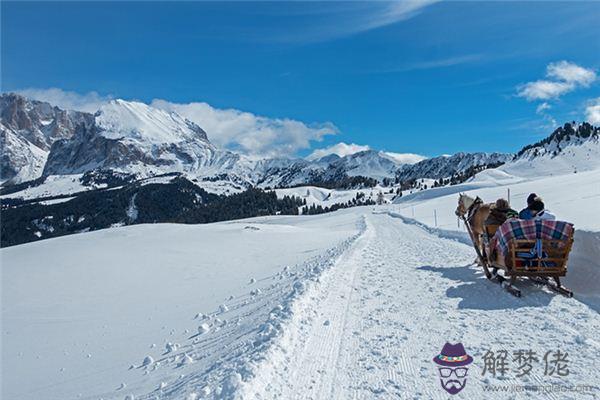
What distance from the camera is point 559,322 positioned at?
6.52 m

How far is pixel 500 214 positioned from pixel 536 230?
2820mm

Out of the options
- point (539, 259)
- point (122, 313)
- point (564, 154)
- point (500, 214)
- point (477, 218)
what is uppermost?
point (564, 154)

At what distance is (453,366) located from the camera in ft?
17.4

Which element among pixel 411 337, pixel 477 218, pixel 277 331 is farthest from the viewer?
pixel 477 218

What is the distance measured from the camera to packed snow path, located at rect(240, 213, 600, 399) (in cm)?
488

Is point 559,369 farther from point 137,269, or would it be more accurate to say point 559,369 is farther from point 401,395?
point 137,269

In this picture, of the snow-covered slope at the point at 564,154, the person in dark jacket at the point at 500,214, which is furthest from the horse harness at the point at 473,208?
the snow-covered slope at the point at 564,154

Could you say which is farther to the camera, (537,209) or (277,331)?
(537,209)

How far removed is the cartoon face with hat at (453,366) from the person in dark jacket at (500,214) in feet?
20.5

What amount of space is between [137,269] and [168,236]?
1276cm

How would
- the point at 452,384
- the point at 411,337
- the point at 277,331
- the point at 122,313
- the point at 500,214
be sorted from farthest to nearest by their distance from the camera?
1. the point at 500,214
2. the point at 122,313
3. the point at 277,331
4. the point at 411,337
5. the point at 452,384

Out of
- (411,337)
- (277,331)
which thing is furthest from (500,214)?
(277,331)

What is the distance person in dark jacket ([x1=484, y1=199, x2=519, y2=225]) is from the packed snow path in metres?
1.65

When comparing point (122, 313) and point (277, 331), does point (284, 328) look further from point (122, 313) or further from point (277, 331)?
point (122, 313)
